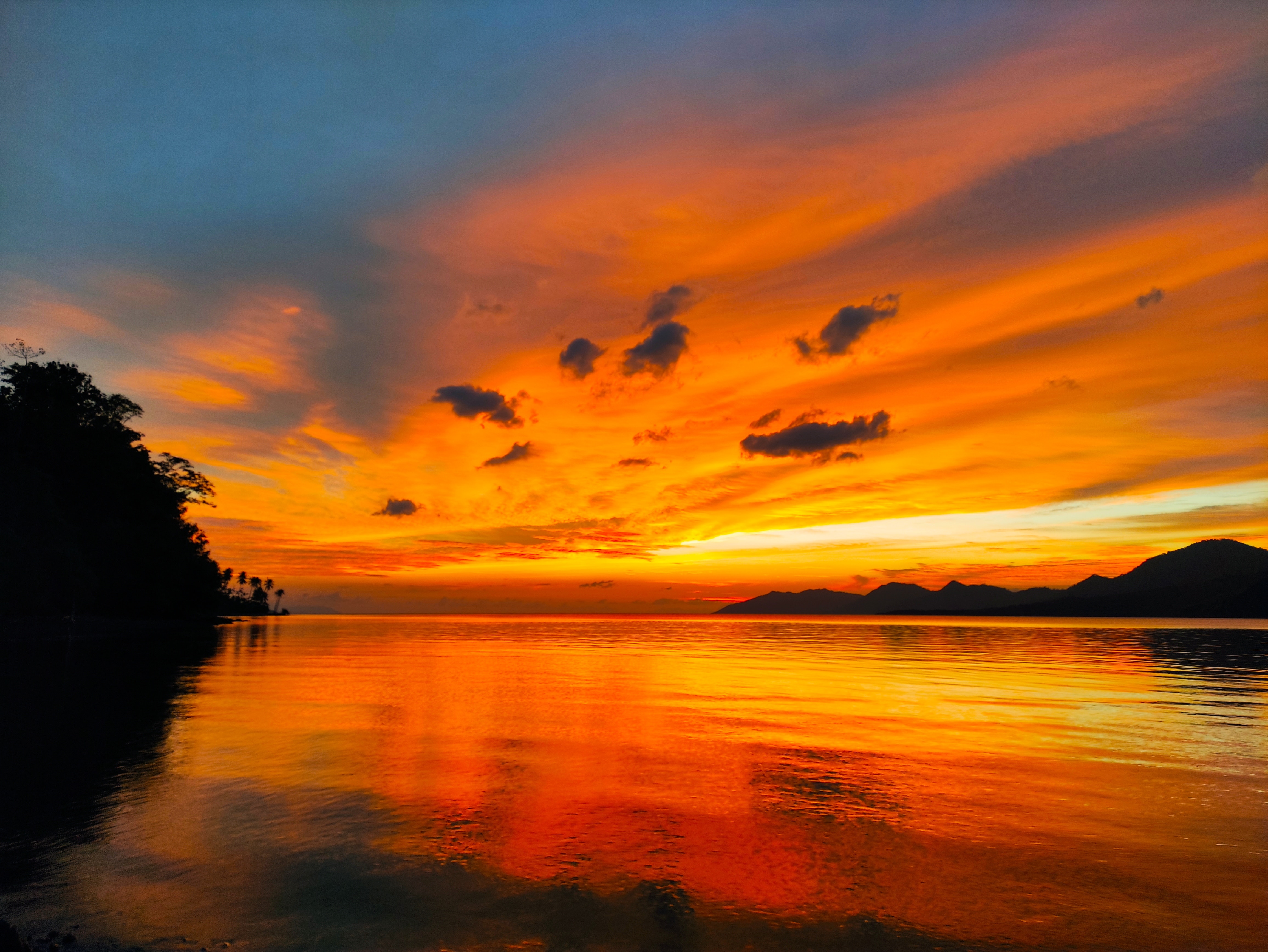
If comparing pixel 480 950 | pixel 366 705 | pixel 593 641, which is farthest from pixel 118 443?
pixel 480 950

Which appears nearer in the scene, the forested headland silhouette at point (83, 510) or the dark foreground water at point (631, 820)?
the dark foreground water at point (631, 820)

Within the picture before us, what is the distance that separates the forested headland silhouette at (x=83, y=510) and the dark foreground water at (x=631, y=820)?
56044 mm

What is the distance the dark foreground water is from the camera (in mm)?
10305

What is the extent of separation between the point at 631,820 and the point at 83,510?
128 m

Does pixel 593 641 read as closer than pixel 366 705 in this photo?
No

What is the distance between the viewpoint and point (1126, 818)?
51.6 ft

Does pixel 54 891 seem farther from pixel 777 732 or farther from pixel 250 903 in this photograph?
pixel 777 732

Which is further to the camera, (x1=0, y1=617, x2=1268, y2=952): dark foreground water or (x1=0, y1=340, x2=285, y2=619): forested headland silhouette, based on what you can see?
(x1=0, y1=340, x2=285, y2=619): forested headland silhouette

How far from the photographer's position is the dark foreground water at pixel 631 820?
10.3 m

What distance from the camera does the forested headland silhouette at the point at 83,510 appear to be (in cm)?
8031

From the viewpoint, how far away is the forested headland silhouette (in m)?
80.3

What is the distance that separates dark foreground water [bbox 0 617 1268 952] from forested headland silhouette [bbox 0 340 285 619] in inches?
2206

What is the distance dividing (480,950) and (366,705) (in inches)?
1033

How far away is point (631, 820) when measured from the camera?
50.7ft
